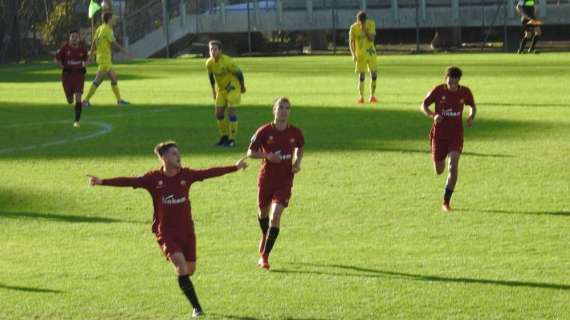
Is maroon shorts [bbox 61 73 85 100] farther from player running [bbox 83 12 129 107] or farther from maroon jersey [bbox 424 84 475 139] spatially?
maroon jersey [bbox 424 84 475 139]

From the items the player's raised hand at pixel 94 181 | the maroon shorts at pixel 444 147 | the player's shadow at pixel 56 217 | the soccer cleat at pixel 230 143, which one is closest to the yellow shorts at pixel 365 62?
the soccer cleat at pixel 230 143

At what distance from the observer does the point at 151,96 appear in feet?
129

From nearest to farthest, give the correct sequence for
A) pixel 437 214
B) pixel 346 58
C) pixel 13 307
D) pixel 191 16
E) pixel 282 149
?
1. pixel 13 307
2. pixel 282 149
3. pixel 437 214
4. pixel 346 58
5. pixel 191 16

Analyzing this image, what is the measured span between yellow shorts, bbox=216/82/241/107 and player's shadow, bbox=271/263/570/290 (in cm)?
1027

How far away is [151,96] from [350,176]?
18692 mm

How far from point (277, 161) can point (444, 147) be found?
14.9ft

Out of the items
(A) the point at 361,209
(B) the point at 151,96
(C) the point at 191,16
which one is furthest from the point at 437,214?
→ (C) the point at 191,16

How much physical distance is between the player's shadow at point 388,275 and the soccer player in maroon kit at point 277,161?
0.50 meters

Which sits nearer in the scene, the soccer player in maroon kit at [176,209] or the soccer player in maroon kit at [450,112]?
the soccer player in maroon kit at [176,209]

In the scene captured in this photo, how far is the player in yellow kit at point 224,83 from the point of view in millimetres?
24344

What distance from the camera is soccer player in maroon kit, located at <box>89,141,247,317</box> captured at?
12.4 m

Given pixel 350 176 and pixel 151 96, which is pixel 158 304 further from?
pixel 151 96

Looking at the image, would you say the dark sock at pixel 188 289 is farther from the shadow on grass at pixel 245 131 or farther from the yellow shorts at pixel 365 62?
the yellow shorts at pixel 365 62

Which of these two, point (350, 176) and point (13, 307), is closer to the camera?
point (13, 307)
